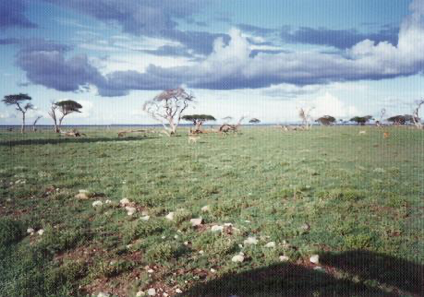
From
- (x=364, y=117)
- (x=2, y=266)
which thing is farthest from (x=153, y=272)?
(x=364, y=117)

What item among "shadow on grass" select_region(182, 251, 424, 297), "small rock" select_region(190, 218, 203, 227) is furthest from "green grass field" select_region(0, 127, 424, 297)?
"small rock" select_region(190, 218, 203, 227)

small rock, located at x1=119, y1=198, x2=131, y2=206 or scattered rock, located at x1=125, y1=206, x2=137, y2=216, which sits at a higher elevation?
small rock, located at x1=119, y1=198, x2=131, y2=206

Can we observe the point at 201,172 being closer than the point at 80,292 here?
No

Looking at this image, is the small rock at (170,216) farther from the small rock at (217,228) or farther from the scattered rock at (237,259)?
the scattered rock at (237,259)

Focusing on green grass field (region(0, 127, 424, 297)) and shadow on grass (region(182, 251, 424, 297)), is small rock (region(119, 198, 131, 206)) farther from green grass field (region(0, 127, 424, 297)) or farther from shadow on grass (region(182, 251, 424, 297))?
shadow on grass (region(182, 251, 424, 297))

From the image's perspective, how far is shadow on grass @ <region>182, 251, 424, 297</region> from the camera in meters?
5.12

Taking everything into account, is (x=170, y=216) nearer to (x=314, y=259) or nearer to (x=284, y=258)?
(x=284, y=258)

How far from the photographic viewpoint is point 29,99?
5950 centimetres

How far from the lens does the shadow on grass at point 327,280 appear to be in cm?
512

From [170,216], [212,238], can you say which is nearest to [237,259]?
[212,238]

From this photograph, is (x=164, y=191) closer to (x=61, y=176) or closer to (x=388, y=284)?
(x=61, y=176)

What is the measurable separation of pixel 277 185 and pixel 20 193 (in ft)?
29.5

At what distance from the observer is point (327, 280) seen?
5.43 metres

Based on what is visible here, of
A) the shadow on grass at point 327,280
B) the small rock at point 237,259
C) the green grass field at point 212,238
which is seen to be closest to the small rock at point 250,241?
the green grass field at point 212,238
